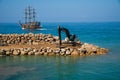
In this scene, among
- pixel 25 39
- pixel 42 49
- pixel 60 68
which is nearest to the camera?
pixel 60 68

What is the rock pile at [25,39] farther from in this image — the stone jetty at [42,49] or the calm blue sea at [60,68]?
the calm blue sea at [60,68]

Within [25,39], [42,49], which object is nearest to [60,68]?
[42,49]

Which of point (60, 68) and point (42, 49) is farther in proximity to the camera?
point (42, 49)

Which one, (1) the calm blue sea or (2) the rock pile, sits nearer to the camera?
(1) the calm blue sea

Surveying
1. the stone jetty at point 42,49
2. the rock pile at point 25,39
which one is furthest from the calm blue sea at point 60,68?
the rock pile at point 25,39

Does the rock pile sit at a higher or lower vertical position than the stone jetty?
higher

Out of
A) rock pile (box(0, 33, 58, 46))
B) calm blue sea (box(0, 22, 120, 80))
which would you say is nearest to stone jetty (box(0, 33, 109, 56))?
rock pile (box(0, 33, 58, 46))

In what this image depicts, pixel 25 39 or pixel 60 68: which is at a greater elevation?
pixel 25 39

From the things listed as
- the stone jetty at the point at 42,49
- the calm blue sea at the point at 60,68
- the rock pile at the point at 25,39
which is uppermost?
the rock pile at the point at 25,39

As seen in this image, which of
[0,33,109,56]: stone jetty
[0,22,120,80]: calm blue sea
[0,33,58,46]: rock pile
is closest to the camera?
[0,22,120,80]: calm blue sea

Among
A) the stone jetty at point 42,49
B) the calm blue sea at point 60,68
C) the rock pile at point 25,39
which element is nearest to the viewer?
the calm blue sea at point 60,68

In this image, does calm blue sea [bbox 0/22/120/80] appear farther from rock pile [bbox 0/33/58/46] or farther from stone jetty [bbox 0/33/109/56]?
rock pile [bbox 0/33/58/46]

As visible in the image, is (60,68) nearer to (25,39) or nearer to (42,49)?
(42,49)

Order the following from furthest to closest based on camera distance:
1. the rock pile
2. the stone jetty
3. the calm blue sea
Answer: the rock pile < the stone jetty < the calm blue sea
